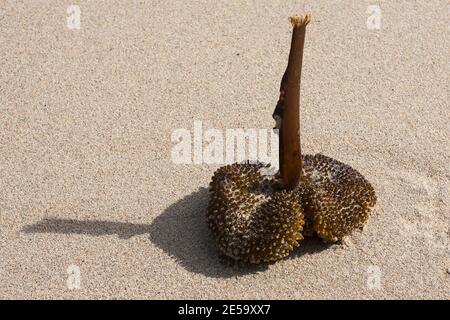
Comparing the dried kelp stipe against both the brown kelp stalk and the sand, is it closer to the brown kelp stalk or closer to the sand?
the brown kelp stalk

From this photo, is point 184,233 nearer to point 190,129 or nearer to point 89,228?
point 89,228

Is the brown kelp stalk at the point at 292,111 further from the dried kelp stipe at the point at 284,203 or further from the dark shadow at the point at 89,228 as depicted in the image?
the dark shadow at the point at 89,228

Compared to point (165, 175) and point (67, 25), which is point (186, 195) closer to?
point (165, 175)

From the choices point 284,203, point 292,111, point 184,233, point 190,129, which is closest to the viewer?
point 292,111

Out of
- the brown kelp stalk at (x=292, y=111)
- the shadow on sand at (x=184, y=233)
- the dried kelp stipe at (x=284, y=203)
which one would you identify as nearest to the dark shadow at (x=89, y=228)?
the shadow on sand at (x=184, y=233)

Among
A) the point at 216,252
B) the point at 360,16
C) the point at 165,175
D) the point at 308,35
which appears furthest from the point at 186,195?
the point at 360,16

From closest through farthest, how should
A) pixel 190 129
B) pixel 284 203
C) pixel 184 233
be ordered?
1. pixel 284 203
2. pixel 184 233
3. pixel 190 129

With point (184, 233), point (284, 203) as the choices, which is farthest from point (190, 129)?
point (284, 203)
